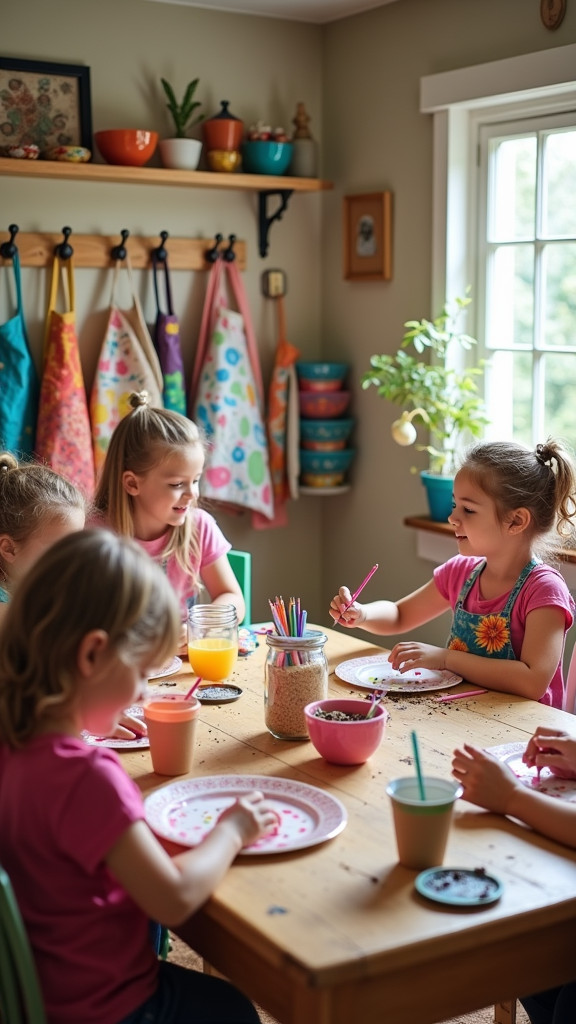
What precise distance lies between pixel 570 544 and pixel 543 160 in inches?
41.6

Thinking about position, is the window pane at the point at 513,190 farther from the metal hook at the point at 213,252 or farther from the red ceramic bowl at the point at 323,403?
the metal hook at the point at 213,252

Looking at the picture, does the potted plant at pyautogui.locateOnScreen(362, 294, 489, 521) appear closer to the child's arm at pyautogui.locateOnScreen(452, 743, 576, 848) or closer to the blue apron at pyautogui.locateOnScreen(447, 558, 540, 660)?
the blue apron at pyautogui.locateOnScreen(447, 558, 540, 660)

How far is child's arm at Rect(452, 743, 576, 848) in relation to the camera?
1450mm

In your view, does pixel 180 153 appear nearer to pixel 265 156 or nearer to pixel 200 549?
pixel 265 156

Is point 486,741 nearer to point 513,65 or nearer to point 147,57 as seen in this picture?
point 513,65

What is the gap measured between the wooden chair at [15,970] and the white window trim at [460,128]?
2507 mm

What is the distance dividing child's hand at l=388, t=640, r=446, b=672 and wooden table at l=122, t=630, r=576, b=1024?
0.55 m

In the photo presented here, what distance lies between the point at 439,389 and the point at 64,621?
6.98 feet

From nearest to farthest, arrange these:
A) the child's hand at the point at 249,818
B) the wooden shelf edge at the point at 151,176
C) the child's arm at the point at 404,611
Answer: the child's hand at the point at 249,818 → the child's arm at the point at 404,611 → the wooden shelf edge at the point at 151,176

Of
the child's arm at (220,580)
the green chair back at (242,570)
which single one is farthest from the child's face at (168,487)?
the green chair back at (242,570)

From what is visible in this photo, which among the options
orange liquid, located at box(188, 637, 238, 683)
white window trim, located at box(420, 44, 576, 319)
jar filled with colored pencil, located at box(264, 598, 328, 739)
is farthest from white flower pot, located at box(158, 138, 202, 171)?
jar filled with colored pencil, located at box(264, 598, 328, 739)

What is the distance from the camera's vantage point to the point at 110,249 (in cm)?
355

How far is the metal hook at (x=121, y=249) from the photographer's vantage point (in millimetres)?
3545

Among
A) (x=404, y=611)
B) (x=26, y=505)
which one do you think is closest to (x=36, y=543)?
(x=26, y=505)
